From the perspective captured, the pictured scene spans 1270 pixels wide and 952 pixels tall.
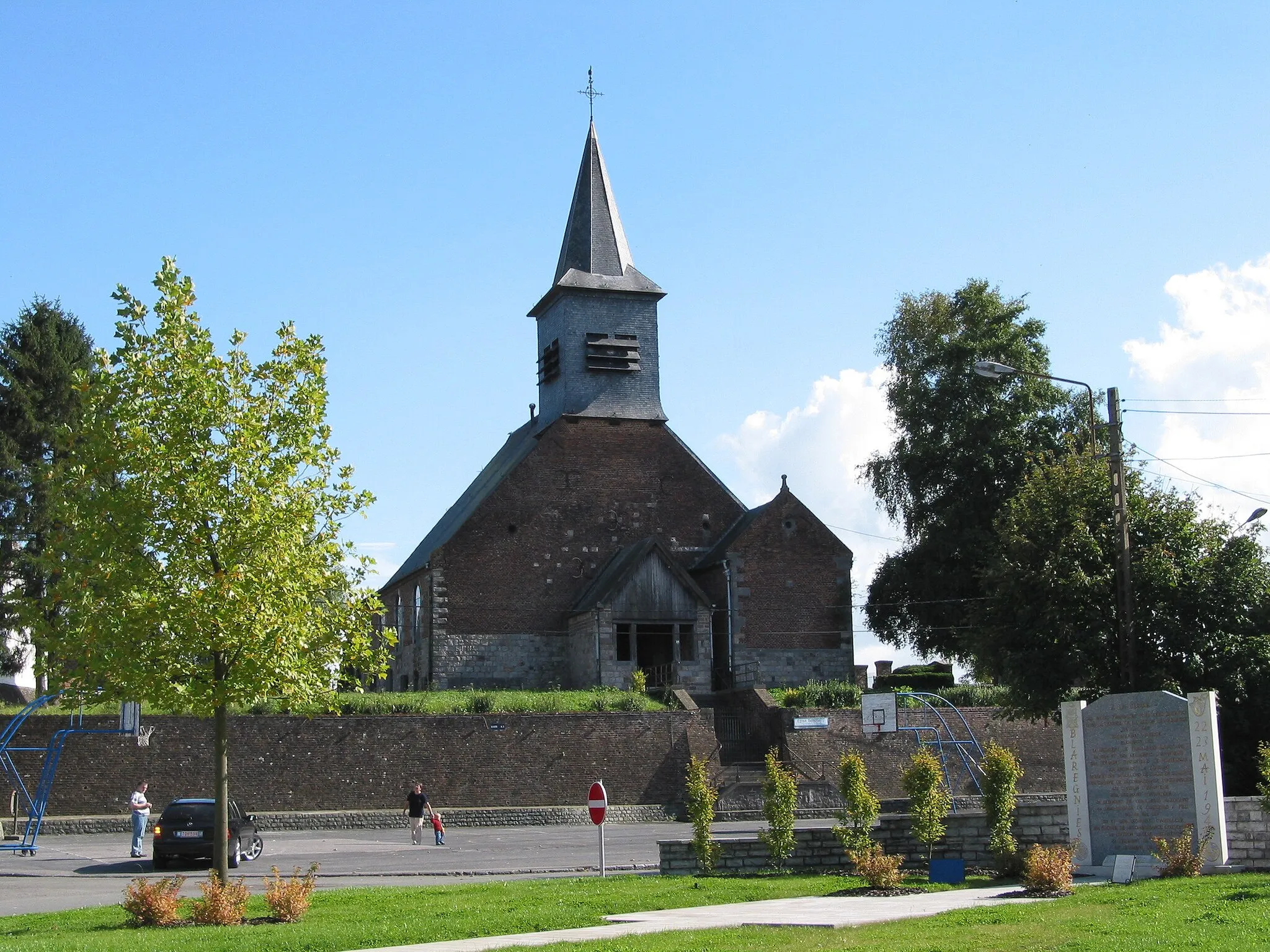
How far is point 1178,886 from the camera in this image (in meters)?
15.6

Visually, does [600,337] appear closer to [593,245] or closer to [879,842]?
[593,245]

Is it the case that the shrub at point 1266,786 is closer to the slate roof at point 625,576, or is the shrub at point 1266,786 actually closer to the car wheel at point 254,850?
the car wheel at point 254,850

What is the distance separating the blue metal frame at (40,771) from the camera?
27.0 m

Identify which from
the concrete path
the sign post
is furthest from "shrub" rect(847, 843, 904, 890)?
the sign post

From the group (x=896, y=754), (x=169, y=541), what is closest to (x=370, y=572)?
(x=169, y=541)

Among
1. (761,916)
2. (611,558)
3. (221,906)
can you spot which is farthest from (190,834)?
(611,558)

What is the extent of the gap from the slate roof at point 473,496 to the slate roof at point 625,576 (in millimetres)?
4551

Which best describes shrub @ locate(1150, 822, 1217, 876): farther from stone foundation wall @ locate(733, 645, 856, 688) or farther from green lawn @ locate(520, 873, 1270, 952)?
stone foundation wall @ locate(733, 645, 856, 688)

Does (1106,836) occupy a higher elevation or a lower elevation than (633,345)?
lower

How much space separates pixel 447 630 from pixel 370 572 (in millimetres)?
27411

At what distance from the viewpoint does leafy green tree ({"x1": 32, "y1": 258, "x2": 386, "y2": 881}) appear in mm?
16062

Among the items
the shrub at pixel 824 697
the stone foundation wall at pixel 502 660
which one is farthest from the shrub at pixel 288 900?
the stone foundation wall at pixel 502 660

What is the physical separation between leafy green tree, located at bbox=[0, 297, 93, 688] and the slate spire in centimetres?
1661

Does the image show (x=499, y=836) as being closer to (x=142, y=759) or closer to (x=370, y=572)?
(x=142, y=759)
